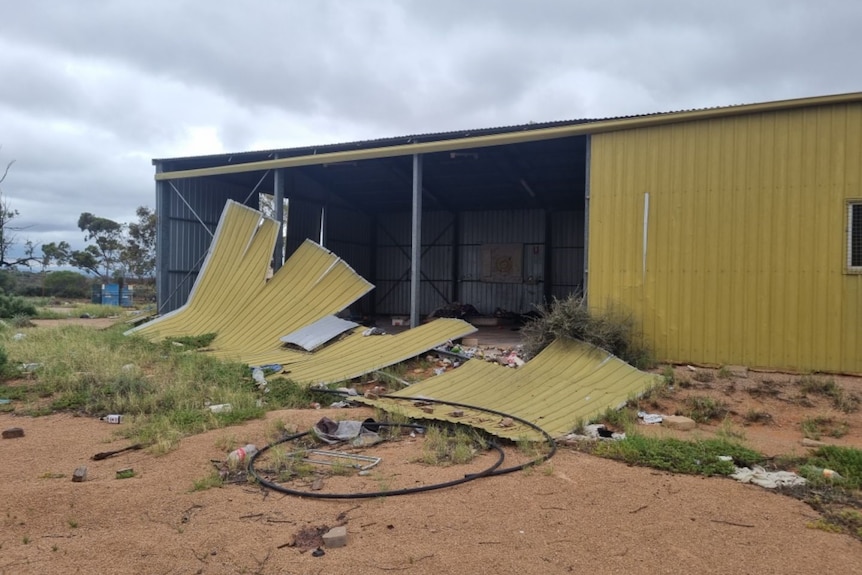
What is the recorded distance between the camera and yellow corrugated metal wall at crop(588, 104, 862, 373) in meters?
8.15

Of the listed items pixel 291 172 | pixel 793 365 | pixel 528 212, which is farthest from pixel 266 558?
pixel 528 212

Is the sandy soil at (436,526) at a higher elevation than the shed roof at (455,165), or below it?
below

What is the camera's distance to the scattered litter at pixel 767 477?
4375mm

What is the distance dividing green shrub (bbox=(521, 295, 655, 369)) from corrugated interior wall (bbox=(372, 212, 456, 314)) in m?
11.3

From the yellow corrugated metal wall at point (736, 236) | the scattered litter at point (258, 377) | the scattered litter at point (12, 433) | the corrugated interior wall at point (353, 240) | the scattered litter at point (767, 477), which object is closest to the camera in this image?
the scattered litter at point (767, 477)

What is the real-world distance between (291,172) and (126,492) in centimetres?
1296

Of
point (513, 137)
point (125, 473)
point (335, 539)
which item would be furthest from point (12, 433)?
point (513, 137)

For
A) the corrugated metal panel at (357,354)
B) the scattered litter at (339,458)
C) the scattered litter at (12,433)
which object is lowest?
the scattered litter at (12,433)

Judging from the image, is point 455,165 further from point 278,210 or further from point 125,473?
point 125,473

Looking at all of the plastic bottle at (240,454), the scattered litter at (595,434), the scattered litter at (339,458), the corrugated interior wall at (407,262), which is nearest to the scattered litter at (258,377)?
the plastic bottle at (240,454)

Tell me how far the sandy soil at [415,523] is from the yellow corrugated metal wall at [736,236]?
3.67m

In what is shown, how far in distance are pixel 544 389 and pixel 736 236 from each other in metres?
4.17

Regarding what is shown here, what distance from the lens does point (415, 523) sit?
3756mm

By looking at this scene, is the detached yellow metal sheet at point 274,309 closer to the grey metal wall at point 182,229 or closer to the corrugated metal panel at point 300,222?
the grey metal wall at point 182,229
